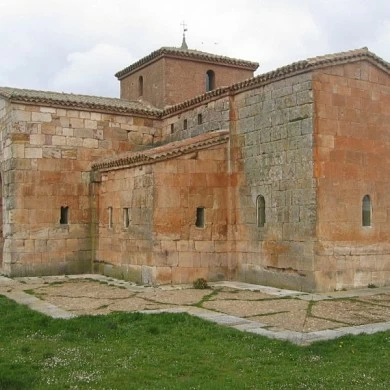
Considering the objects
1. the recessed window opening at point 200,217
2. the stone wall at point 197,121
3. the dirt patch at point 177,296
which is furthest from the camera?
the stone wall at point 197,121

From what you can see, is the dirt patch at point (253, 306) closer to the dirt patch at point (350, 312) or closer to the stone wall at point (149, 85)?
the dirt patch at point (350, 312)

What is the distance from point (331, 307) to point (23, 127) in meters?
9.91

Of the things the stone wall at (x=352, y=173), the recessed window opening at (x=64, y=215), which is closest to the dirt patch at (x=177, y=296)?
the stone wall at (x=352, y=173)

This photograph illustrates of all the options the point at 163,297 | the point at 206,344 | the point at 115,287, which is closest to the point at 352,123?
the point at 163,297

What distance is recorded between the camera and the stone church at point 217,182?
1190 cm

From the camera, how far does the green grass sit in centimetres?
522

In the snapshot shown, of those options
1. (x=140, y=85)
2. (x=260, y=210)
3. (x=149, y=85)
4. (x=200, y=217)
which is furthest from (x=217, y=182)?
(x=140, y=85)

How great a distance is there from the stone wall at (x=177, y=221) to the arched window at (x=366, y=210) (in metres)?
3.20

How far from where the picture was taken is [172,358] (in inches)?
239

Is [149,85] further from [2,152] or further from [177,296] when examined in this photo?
[177,296]

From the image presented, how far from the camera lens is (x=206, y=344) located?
6.64 m

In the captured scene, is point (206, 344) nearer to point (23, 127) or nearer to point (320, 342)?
point (320, 342)

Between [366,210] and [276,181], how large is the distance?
2.13 meters

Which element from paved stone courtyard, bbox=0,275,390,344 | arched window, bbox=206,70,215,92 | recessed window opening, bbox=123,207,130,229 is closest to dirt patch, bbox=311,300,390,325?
paved stone courtyard, bbox=0,275,390,344
